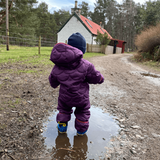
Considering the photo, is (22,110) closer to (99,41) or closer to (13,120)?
(13,120)

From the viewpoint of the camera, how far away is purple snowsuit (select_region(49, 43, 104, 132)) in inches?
81.4

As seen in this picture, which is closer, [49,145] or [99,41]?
[49,145]

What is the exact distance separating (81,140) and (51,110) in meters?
1.10

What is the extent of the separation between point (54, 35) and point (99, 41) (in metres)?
29.5

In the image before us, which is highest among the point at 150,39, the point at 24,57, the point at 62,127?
the point at 150,39

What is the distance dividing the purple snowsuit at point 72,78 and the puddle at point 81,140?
226 millimetres

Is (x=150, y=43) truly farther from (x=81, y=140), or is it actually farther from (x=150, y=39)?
(x=81, y=140)

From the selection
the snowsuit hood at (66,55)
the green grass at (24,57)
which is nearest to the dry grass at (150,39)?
the green grass at (24,57)

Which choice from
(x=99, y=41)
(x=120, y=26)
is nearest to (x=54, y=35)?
(x=120, y=26)

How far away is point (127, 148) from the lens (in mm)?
2143

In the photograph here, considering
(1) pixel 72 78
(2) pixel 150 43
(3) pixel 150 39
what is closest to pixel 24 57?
(1) pixel 72 78

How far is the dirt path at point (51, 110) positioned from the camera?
201 centimetres

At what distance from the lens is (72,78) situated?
2.14 metres

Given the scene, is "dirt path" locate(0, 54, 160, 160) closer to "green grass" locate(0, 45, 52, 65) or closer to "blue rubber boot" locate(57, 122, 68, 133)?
"blue rubber boot" locate(57, 122, 68, 133)
